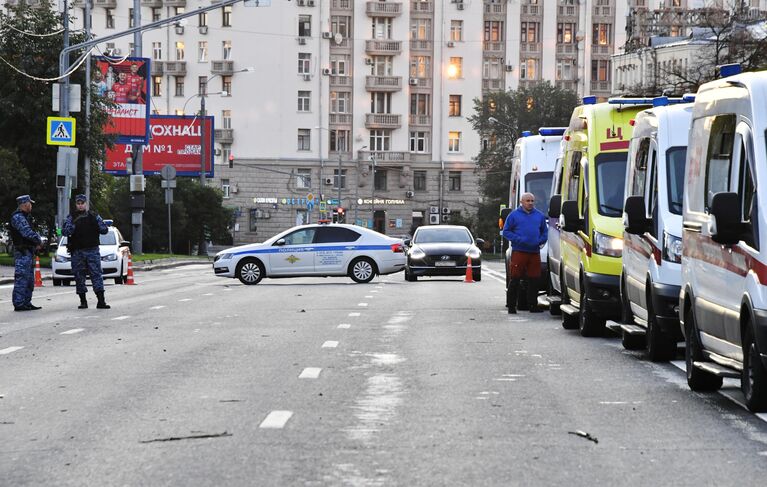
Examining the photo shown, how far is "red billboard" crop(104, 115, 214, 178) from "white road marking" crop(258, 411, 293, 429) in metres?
68.0

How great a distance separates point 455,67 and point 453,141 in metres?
5.07

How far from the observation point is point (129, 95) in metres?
62.4

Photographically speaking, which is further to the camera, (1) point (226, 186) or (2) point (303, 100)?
(1) point (226, 186)

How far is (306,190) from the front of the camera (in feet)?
359

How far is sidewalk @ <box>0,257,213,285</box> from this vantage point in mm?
39138

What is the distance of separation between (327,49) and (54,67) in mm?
54763

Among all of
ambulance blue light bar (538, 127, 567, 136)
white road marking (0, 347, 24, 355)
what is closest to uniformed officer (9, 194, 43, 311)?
white road marking (0, 347, 24, 355)

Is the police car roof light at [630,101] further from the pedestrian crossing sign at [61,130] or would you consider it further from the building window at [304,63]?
the building window at [304,63]

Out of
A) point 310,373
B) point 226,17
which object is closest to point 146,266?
point 310,373

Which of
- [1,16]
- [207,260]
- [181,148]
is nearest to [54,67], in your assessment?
[1,16]

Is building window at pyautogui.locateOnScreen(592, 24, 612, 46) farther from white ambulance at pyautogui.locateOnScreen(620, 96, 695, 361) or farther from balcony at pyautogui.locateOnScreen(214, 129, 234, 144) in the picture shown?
white ambulance at pyautogui.locateOnScreen(620, 96, 695, 361)

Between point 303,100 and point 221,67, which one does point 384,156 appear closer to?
point 303,100

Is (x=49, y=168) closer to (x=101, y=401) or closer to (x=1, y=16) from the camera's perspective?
(x=1, y=16)

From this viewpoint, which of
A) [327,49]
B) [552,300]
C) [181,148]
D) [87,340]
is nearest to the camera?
[87,340]
